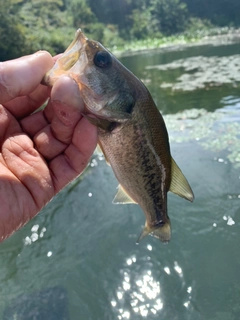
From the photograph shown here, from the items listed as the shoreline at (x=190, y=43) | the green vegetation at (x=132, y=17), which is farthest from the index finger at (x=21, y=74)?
the green vegetation at (x=132, y=17)

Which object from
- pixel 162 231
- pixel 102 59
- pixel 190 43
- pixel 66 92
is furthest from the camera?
pixel 190 43

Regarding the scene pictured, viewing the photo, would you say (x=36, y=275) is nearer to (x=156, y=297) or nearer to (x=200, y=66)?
(x=156, y=297)

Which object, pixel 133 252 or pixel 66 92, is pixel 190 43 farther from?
pixel 66 92

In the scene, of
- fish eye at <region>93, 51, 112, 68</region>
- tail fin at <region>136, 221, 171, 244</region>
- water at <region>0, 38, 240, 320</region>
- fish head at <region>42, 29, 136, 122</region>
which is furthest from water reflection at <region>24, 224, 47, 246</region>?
fish eye at <region>93, 51, 112, 68</region>

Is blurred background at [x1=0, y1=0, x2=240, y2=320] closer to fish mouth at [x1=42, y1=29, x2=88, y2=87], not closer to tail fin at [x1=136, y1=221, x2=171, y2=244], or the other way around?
tail fin at [x1=136, y1=221, x2=171, y2=244]

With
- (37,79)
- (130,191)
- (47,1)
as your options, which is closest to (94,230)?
(130,191)

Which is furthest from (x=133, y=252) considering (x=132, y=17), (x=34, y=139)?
(x=132, y=17)
